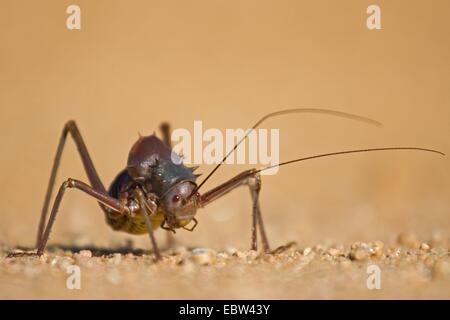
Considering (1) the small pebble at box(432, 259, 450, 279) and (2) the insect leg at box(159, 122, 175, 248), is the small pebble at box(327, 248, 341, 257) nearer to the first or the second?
(1) the small pebble at box(432, 259, 450, 279)

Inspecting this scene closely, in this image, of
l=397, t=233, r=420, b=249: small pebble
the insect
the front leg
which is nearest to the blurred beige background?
l=397, t=233, r=420, b=249: small pebble

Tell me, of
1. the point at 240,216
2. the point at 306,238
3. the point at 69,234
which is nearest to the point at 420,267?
the point at 306,238

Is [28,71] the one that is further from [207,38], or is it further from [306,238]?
[306,238]

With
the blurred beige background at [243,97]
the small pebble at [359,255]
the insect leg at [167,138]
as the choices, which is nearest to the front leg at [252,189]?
the small pebble at [359,255]

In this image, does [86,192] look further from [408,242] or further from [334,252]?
[408,242]

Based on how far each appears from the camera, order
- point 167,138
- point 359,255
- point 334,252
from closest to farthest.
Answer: point 359,255, point 334,252, point 167,138

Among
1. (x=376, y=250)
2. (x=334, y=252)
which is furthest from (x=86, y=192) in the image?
(x=376, y=250)
